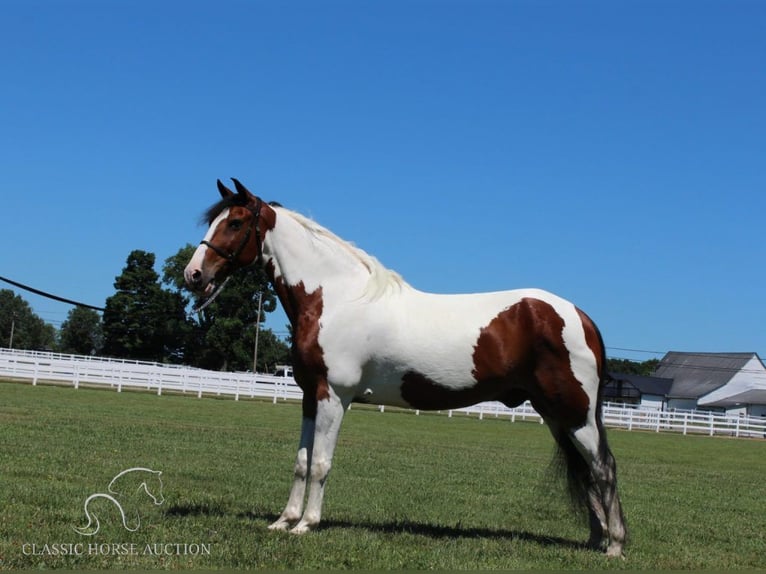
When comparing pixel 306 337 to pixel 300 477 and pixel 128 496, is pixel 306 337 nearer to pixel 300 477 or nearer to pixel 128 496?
pixel 300 477

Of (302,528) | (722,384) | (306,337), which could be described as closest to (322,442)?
(302,528)

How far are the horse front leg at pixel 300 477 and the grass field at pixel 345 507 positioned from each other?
35 cm

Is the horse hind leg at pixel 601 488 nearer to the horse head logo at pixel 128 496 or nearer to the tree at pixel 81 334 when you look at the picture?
the horse head logo at pixel 128 496

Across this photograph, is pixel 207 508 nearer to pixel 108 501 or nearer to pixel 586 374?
pixel 108 501

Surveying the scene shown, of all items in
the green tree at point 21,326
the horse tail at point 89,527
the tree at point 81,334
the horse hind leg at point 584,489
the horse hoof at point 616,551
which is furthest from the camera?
the green tree at point 21,326

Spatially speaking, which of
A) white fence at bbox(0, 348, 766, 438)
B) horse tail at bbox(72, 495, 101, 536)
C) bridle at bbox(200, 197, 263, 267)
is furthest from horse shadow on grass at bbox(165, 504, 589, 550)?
white fence at bbox(0, 348, 766, 438)

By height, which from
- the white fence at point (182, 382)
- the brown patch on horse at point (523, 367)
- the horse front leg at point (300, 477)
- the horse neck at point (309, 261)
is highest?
the horse neck at point (309, 261)

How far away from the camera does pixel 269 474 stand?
36.4ft

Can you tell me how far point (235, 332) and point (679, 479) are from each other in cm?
6507

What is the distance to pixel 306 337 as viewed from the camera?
6.91 m

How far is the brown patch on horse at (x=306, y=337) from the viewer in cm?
680

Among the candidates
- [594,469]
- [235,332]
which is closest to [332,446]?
[594,469]

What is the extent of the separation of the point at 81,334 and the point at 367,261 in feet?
362

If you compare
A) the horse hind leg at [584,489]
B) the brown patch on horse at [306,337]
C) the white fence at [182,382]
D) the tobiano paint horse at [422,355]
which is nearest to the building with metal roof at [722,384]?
the white fence at [182,382]
